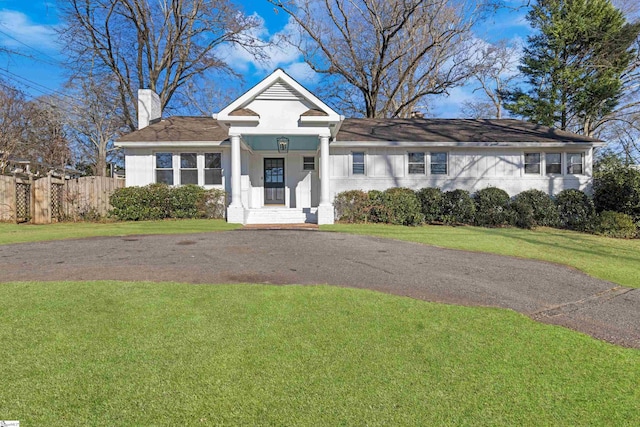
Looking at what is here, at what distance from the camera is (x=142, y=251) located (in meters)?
7.52

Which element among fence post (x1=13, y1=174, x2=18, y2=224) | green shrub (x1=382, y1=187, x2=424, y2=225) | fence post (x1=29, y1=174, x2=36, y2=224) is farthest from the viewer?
green shrub (x1=382, y1=187, x2=424, y2=225)

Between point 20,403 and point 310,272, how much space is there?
4.16 meters

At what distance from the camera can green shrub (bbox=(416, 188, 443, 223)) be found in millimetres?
14133

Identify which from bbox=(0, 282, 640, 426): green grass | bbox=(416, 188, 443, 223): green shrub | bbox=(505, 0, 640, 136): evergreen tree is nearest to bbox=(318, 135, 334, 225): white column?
bbox=(416, 188, 443, 223): green shrub

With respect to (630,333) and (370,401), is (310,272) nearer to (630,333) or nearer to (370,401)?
(370,401)

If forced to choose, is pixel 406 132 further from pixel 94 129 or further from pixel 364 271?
pixel 94 129

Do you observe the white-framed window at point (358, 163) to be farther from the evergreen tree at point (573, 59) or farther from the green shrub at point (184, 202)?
the evergreen tree at point (573, 59)

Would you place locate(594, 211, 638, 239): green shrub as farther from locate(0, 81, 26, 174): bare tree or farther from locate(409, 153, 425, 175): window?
locate(0, 81, 26, 174): bare tree

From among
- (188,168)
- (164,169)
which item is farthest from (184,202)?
(164,169)

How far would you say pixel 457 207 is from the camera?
46.4ft

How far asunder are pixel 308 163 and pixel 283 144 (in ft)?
6.63

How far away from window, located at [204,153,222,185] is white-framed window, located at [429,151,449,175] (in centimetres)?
966

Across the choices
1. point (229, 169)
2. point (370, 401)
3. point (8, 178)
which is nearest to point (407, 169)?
point (229, 169)

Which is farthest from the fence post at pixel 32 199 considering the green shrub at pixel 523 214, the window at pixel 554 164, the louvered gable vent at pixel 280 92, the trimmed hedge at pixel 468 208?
the window at pixel 554 164
